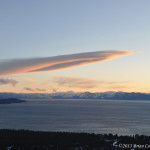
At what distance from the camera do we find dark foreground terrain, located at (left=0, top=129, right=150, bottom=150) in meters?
88.0

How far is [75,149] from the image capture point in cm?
8444

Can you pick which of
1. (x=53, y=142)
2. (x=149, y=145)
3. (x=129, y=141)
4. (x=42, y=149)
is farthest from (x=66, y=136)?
(x=149, y=145)

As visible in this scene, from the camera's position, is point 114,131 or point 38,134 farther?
point 114,131

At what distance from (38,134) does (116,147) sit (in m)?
35.0

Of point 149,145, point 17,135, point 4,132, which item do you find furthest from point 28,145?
point 149,145

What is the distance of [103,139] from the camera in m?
101

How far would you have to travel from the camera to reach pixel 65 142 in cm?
9512

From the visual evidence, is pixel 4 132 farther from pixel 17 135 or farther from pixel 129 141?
pixel 129 141

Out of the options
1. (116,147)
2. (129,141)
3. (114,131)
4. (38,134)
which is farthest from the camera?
(114,131)

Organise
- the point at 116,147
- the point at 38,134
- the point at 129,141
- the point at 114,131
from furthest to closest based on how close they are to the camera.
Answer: the point at 114,131 → the point at 38,134 → the point at 129,141 → the point at 116,147

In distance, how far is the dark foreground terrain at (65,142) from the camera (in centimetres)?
8800

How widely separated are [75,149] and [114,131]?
4724 cm

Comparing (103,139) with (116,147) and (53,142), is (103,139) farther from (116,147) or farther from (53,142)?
(53,142)

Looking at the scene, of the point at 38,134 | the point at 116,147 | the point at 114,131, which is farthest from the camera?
the point at 114,131
